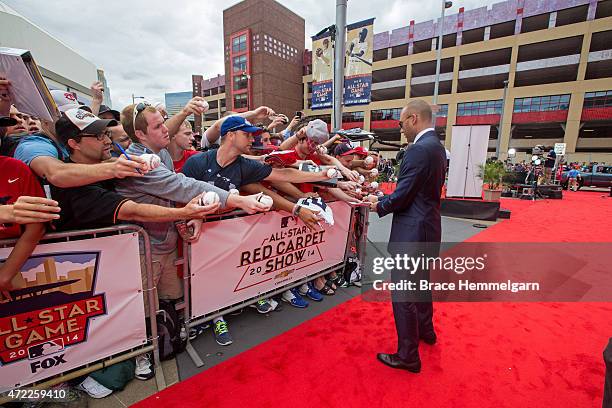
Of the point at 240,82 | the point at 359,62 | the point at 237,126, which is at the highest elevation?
the point at 240,82

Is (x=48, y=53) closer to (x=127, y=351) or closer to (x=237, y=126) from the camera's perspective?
(x=237, y=126)

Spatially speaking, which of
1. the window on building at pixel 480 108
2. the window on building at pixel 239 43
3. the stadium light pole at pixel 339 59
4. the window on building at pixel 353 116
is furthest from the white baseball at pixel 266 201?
the window on building at pixel 239 43

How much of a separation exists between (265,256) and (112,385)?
4.94 ft

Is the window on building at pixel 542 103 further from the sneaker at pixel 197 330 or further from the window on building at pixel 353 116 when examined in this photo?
the sneaker at pixel 197 330

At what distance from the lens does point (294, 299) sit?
329 cm

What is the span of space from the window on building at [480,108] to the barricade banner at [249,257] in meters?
35.5

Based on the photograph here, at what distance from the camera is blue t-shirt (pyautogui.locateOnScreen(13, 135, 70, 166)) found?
1.74 m

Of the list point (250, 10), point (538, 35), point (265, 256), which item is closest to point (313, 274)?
point (265, 256)

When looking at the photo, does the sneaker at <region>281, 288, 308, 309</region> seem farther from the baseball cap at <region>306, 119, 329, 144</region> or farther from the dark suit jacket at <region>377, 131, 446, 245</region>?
the baseball cap at <region>306, 119, 329, 144</region>

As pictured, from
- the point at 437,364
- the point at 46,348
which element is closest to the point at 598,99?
the point at 437,364

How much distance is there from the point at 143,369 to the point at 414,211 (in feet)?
8.24

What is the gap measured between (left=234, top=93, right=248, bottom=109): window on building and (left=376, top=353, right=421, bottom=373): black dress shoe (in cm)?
3780

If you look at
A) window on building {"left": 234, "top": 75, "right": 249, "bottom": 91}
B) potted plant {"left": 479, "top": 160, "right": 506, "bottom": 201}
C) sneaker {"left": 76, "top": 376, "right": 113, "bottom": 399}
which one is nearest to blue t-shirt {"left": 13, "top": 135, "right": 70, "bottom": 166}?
sneaker {"left": 76, "top": 376, "right": 113, "bottom": 399}

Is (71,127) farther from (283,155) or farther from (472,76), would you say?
(472,76)
